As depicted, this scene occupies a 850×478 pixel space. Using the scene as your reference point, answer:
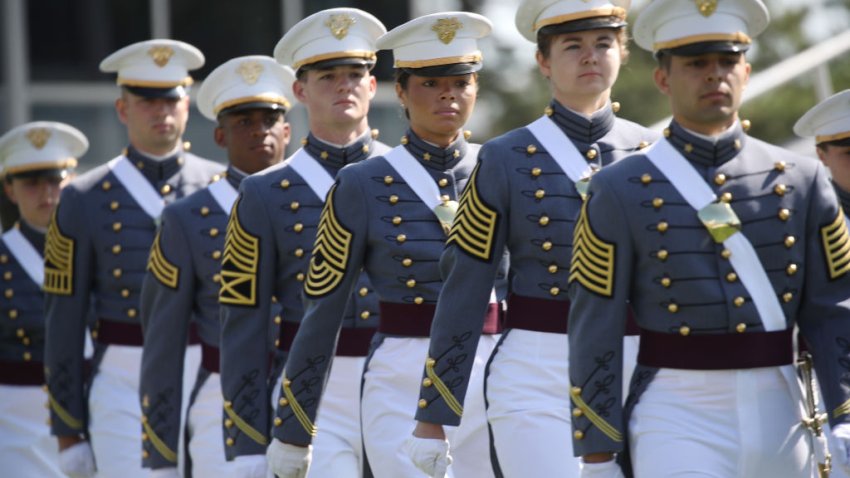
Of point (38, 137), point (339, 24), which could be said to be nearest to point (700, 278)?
point (339, 24)

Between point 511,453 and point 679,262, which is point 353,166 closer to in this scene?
point 511,453

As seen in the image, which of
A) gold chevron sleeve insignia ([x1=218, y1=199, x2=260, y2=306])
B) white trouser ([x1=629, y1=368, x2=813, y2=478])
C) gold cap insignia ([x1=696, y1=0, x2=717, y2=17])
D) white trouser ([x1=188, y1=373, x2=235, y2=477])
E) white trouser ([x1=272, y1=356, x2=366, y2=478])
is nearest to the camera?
white trouser ([x1=629, y1=368, x2=813, y2=478])

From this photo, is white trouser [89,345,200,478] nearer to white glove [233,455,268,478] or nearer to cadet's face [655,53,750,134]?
white glove [233,455,268,478]

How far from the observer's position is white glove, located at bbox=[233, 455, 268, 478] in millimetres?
8727

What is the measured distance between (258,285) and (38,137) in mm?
3960

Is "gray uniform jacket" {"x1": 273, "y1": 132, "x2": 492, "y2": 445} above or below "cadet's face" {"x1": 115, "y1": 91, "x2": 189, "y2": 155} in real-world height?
below

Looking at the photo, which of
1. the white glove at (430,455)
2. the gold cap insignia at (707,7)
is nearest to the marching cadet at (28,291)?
the white glove at (430,455)

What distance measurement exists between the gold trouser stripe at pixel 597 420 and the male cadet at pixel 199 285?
10.4 ft

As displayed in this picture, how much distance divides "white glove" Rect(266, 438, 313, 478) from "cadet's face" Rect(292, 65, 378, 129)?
1441 mm

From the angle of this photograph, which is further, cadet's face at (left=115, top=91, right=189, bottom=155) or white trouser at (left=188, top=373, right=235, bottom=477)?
cadet's face at (left=115, top=91, right=189, bottom=155)

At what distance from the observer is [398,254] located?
8.07 metres

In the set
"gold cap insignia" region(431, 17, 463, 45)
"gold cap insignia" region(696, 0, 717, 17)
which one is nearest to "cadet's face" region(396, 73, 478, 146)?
"gold cap insignia" region(431, 17, 463, 45)

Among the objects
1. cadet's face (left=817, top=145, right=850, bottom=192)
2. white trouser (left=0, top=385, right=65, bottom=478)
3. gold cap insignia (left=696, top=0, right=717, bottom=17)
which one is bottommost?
white trouser (left=0, top=385, right=65, bottom=478)

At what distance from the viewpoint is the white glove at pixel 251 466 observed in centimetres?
873
